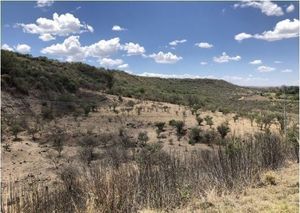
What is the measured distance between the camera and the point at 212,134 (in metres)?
22.2

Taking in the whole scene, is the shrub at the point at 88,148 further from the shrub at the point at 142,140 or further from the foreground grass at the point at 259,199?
the foreground grass at the point at 259,199

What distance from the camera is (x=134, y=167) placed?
26.9 feet

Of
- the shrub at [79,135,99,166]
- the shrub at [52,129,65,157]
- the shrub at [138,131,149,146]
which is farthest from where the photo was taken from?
the shrub at [138,131,149,146]

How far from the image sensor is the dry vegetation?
7.17 meters

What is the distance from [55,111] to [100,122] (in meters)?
3.50

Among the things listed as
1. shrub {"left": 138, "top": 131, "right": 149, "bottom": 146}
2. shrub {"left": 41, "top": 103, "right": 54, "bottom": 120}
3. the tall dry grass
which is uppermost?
shrub {"left": 41, "top": 103, "right": 54, "bottom": 120}

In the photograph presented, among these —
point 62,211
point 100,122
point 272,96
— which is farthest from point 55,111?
point 272,96

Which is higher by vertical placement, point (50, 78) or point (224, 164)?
point (50, 78)

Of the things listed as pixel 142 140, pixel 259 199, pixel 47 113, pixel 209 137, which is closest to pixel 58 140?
pixel 142 140

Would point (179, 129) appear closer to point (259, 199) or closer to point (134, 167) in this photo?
point (259, 199)

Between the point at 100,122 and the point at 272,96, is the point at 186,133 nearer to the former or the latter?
the point at 100,122

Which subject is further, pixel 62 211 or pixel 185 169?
pixel 185 169

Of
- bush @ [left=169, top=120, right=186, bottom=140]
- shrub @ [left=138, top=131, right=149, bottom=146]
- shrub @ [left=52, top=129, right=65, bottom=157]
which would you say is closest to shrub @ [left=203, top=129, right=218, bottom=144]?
bush @ [left=169, top=120, right=186, bottom=140]

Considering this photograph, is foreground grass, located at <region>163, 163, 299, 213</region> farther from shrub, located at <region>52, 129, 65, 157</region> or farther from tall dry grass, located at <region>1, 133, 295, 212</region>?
Result: shrub, located at <region>52, 129, 65, 157</region>
